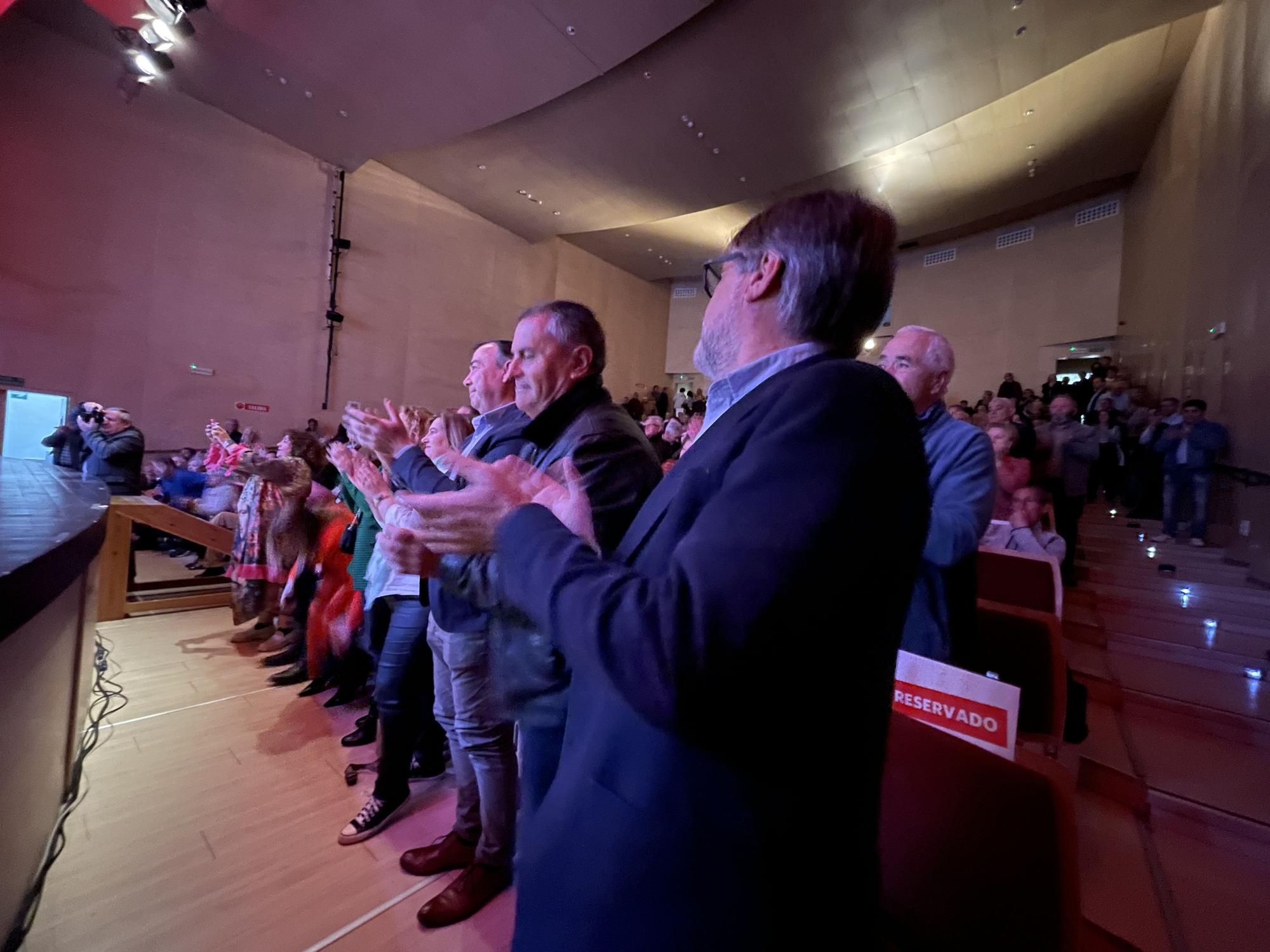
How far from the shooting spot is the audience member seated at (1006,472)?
10.8ft

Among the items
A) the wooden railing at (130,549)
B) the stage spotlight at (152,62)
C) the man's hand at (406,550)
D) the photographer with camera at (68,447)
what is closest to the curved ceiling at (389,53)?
the stage spotlight at (152,62)

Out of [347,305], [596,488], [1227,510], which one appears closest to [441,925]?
[596,488]

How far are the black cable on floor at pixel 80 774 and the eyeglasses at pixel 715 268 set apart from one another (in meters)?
2.25

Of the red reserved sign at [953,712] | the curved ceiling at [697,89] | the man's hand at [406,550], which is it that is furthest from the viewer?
the curved ceiling at [697,89]

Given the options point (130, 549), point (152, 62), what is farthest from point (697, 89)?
point (130, 549)

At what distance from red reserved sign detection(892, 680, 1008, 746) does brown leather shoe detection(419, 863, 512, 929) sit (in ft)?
4.42

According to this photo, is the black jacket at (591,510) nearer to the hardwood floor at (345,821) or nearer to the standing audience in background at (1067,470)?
the hardwood floor at (345,821)

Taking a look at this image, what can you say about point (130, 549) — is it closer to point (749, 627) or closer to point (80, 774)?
point (80, 774)

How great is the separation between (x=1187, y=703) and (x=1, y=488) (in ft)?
16.3

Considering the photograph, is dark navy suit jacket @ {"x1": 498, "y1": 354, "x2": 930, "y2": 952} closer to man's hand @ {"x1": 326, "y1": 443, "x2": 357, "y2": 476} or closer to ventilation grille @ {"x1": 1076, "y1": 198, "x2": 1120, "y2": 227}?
man's hand @ {"x1": 326, "y1": 443, "x2": 357, "y2": 476}

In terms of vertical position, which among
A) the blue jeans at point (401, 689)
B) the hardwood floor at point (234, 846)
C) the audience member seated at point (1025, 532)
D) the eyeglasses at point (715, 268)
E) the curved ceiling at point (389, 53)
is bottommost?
the hardwood floor at point (234, 846)

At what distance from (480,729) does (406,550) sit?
1150 millimetres

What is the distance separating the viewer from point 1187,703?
2.54m

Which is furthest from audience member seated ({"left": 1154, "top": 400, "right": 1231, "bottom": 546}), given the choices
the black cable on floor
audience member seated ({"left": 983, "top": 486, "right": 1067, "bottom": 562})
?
the black cable on floor
